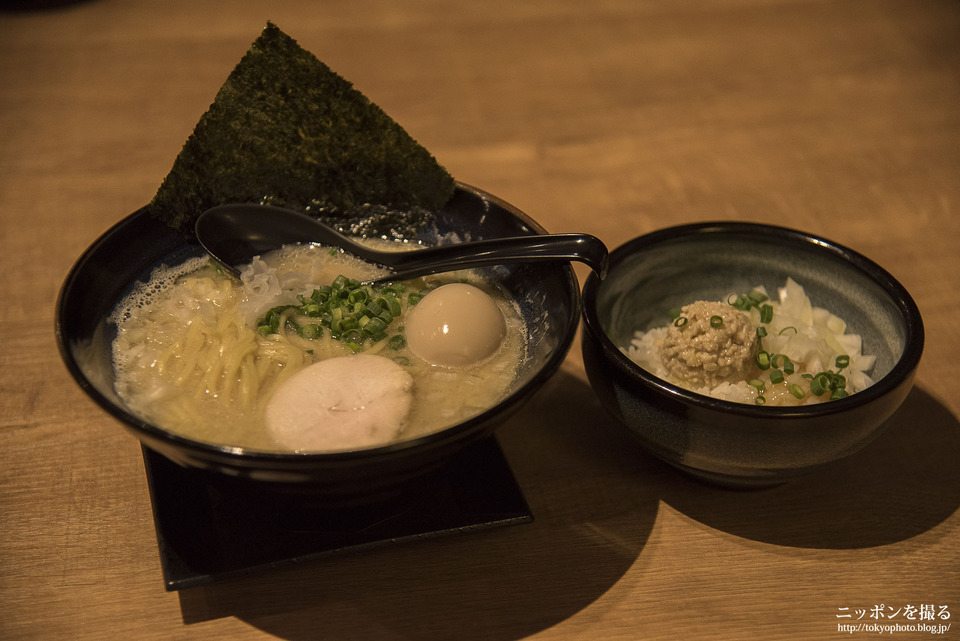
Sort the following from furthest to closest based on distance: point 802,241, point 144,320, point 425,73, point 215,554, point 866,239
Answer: point 425,73 → point 866,239 → point 802,241 → point 144,320 → point 215,554

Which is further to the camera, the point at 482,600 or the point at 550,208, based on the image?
the point at 550,208

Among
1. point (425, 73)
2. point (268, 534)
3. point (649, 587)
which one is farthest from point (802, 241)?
point (425, 73)

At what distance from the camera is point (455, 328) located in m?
1.39

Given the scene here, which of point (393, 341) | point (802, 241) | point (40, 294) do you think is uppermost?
point (802, 241)

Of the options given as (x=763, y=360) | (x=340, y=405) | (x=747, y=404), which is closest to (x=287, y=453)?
(x=340, y=405)

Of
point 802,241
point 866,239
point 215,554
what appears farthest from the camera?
point 866,239

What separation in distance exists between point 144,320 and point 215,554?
47cm

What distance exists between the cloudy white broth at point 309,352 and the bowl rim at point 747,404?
167 millimetres

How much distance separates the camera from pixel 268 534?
1.25 meters

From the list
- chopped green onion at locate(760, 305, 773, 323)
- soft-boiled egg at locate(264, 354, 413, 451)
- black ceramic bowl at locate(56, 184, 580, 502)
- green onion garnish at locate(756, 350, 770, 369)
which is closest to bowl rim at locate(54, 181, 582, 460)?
black ceramic bowl at locate(56, 184, 580, 502)

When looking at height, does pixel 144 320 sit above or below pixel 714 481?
above

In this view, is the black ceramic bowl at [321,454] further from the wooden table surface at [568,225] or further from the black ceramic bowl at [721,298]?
the wooden table surface at [568,225]

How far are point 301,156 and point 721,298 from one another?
0.96m

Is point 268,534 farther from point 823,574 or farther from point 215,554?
point 823,574
